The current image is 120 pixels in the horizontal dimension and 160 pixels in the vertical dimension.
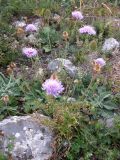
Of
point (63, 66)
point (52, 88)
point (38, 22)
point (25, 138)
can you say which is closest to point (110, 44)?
point (63, 66)

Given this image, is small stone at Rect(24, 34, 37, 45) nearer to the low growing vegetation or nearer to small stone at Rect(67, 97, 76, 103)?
the low growing vegetation

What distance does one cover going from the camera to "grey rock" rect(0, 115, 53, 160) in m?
3.37

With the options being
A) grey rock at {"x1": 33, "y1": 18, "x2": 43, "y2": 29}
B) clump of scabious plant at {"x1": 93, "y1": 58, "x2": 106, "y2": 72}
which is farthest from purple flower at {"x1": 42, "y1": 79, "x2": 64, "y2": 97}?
grey rock at {"x1": 33, "y1": 18, "x2": 43, "y2": 29}

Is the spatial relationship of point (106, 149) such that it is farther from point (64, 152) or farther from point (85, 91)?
point (85, 91)

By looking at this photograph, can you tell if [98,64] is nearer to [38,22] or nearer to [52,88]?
[52,88]

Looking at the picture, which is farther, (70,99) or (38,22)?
(38,22)

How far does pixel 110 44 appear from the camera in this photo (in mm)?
4723

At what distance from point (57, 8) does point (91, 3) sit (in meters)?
0.55

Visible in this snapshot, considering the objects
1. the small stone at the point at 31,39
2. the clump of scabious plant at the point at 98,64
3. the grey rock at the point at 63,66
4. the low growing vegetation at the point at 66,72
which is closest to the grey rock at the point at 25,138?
the low growing vegetation at the point at 66,72

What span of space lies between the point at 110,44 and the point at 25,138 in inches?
69.8

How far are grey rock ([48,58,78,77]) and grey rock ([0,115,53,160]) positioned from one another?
77 cm

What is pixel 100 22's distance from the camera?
16.6ft

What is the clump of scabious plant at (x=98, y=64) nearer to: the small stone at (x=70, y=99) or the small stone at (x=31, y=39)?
the small stone at (x=70, y=99)

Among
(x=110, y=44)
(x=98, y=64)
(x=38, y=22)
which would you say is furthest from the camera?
(x=38, y=22)
